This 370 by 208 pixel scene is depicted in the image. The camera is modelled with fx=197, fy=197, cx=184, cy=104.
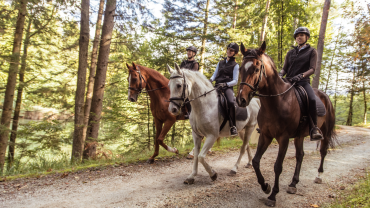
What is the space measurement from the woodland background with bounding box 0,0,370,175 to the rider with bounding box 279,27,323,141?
216 inches

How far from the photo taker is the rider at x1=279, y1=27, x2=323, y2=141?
159 inches

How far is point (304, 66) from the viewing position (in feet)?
14.3

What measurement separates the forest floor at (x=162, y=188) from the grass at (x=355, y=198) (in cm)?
17

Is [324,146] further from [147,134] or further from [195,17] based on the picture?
[195,17]

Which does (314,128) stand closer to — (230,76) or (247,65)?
(247,65)

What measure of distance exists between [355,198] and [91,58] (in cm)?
1089

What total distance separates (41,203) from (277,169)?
4.23 m

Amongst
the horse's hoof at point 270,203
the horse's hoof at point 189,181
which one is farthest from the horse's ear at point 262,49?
the horse's hoof at point 189,181

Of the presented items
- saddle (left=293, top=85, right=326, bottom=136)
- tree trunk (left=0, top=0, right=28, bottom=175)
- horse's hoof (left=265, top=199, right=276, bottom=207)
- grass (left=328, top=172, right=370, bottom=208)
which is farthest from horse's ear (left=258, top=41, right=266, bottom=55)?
tree trunk (left=0, top=0, right=28, bottom=175)

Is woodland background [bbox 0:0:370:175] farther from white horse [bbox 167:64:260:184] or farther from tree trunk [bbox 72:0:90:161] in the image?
white horse [bbox 167:64:260:184]

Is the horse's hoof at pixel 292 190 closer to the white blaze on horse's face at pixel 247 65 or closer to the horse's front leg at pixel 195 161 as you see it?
the horse's front leg at pixel 195 161

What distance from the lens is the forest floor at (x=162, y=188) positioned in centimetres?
349

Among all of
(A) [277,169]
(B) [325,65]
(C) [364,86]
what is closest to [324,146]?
(A) [277,169]

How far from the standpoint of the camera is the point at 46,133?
26.7 ft
